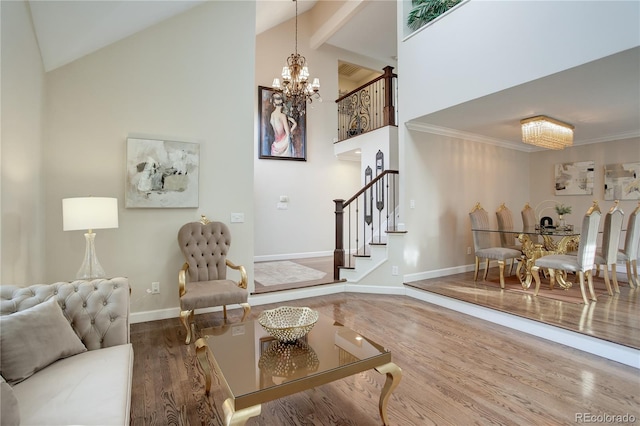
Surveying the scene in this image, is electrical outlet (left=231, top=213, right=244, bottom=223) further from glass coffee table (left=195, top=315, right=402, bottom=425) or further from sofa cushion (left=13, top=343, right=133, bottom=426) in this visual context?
sofa cushion (left=13, top=343, right=133, bottom=426)

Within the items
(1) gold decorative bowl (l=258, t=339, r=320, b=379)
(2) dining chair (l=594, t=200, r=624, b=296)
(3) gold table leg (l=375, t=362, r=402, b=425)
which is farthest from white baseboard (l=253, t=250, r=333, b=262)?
(3) gold table leg (l=375, t=362, r=402, b=425)

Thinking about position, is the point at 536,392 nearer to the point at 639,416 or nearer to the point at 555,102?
the point at 639,416

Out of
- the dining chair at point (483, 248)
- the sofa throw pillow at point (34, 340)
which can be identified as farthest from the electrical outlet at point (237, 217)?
the dining chair at point (483, 248)

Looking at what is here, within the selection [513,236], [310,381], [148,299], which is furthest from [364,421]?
[513,236]

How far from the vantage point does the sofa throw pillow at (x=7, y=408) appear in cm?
101

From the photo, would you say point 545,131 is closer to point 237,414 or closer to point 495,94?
point 495,94

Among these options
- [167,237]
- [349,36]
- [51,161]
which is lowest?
[167,237]

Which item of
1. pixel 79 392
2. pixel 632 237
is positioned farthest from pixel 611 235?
pixel 79 392

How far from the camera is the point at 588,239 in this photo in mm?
3502

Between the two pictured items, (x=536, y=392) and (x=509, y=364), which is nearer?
(x=536, y=392)

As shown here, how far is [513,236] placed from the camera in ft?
17.7

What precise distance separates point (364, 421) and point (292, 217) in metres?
5.29

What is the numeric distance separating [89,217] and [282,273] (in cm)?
331

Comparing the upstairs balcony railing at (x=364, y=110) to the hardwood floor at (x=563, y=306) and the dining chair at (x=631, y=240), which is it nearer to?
the hardwood floor at (x=563, y=306)
